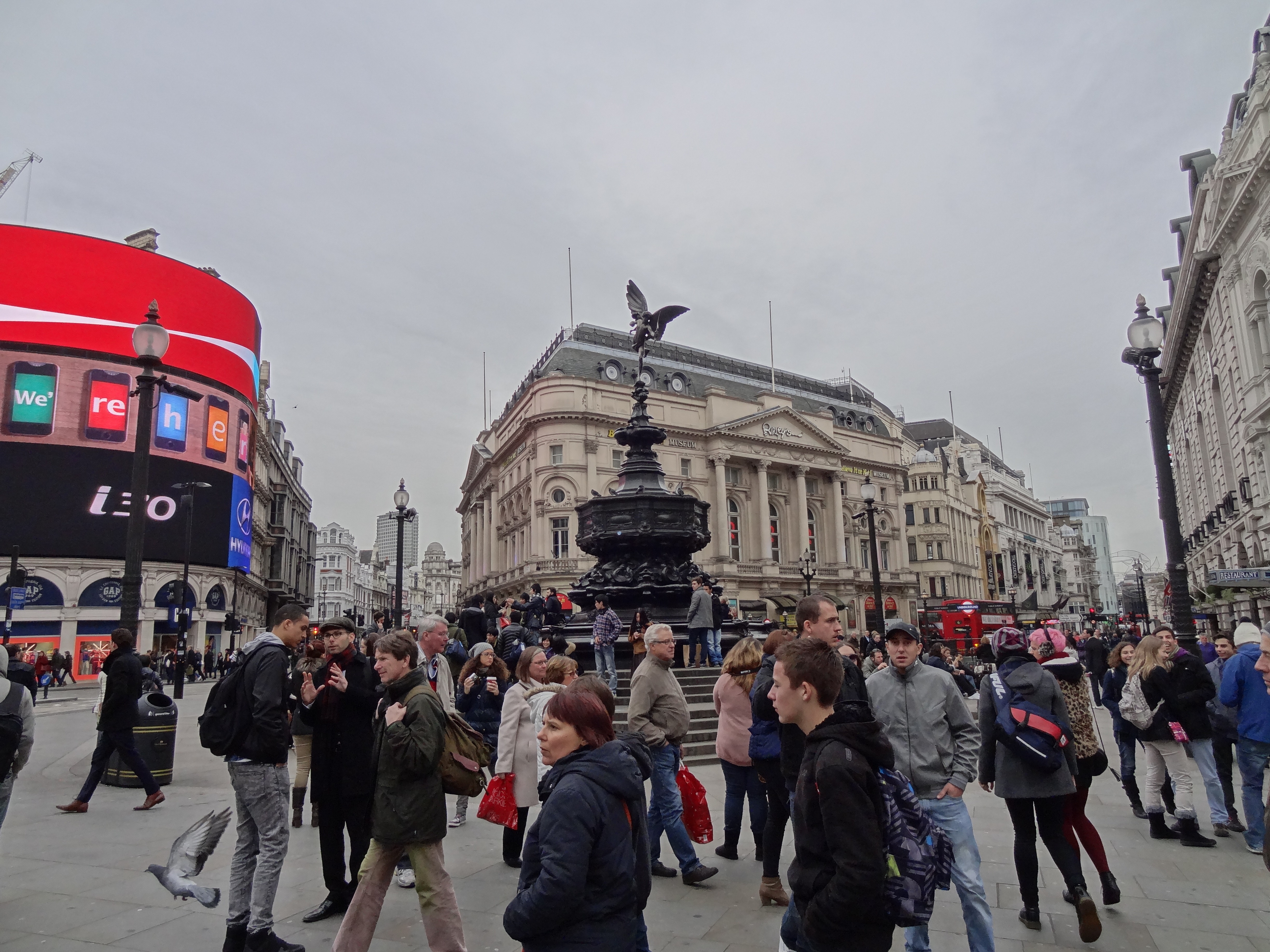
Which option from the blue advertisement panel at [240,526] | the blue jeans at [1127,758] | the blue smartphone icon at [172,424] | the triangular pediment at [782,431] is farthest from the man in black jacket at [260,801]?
the triangular pediment at [782,431]

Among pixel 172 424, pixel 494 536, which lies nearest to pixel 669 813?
pixel 172 424

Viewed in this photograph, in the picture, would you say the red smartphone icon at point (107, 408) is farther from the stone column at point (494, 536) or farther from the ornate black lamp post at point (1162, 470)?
the ornate black lamp post at point (1162, 470)

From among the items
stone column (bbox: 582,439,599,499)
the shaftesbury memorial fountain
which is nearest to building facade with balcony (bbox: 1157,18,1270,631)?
the shaftesbury memorial fountain

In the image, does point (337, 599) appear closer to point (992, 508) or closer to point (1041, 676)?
point (992, 508)

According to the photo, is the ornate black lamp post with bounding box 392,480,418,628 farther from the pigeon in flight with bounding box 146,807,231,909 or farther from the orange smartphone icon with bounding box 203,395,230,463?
the orange smartphone icon with bounding box 203,395,230,463

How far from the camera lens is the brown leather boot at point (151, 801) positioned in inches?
348

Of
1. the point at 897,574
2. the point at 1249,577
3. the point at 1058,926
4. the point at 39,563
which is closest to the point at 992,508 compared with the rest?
the point at 897,574

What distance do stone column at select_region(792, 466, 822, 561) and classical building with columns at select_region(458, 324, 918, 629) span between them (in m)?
0.15

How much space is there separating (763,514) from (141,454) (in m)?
56.5

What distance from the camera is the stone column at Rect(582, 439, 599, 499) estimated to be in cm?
5778

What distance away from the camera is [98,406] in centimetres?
4222

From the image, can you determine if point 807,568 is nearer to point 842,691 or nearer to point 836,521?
point 842,691

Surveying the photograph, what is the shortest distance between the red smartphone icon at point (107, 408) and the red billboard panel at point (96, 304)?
0.07 metres

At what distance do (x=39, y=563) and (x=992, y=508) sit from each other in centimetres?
9328
